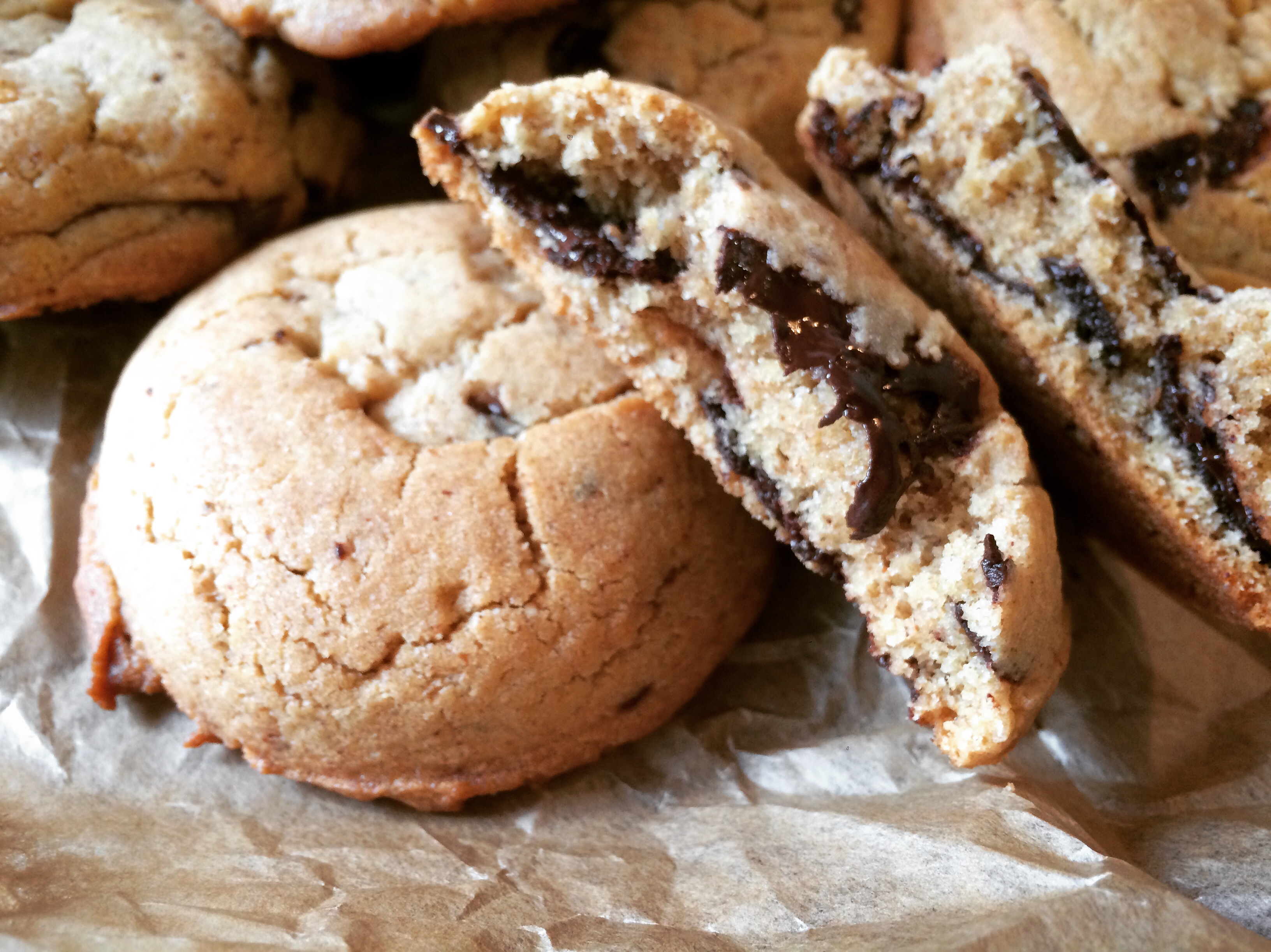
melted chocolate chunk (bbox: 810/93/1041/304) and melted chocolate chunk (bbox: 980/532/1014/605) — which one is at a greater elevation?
melted chocolate chunk (bbox: 810/93/1041/304)

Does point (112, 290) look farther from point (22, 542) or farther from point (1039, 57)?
point (1039, 57)

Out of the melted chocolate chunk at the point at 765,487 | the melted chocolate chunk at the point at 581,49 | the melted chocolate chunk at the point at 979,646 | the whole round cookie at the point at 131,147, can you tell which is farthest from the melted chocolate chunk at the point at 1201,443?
the whole round cookie at the point at 131,147

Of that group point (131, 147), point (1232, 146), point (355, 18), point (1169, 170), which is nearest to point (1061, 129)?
point (1169, 170)

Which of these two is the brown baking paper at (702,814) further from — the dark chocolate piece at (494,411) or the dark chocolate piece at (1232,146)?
the dark chocolate piece at (1232,146)

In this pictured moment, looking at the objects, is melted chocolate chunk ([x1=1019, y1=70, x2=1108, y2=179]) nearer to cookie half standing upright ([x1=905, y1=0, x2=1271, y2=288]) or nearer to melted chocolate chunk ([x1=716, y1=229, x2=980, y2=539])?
cookie half standing upright ([x1=905, y1=0, x2=1271, y2=288])

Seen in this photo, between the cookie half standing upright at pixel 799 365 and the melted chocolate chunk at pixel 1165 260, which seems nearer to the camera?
the cookie half standing upright at pixel 799 365

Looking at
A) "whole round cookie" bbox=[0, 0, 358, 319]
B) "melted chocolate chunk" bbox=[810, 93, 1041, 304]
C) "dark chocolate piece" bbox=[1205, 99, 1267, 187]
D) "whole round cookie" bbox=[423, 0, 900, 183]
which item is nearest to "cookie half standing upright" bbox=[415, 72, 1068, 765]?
"melted chocolate chunk" bbox=[810, 93, 1041, 304]

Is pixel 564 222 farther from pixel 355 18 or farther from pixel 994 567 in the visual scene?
pixel 994 567
